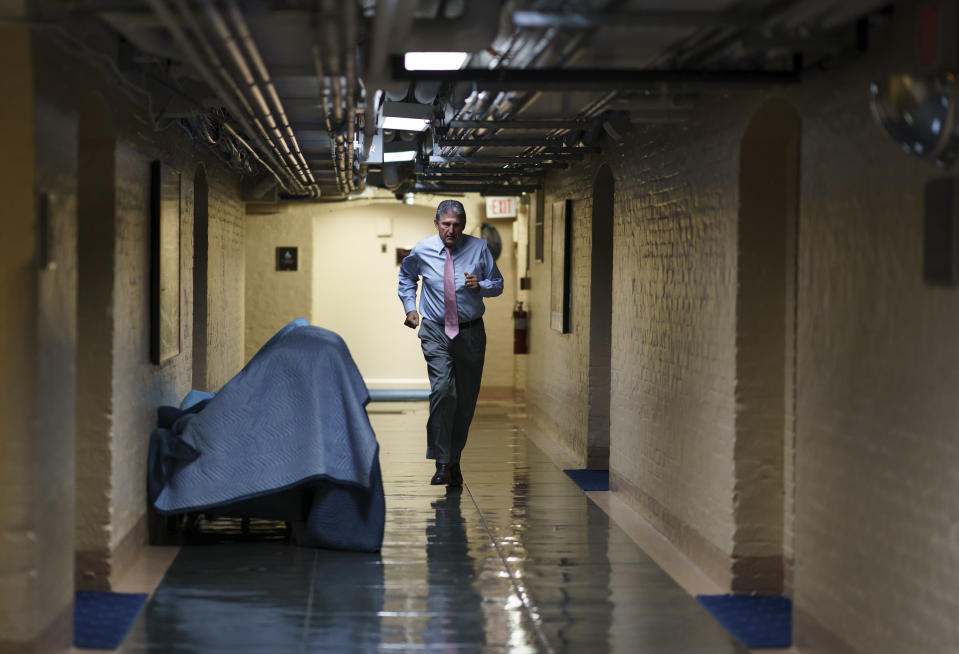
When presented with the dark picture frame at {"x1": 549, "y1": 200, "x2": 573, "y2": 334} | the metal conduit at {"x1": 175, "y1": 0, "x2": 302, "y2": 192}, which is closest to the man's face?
the metal conduit at {"x1": 175, "y1": 0, "x2": 302, "y2": 192}

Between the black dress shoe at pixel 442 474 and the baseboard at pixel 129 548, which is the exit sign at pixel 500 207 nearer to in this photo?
the black dress shoe at pixel 442 474

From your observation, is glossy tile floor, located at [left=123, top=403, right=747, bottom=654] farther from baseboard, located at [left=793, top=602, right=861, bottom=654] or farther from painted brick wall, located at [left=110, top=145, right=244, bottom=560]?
painted brick wall, located at [left=110, top=145, right=244, bottom=560]

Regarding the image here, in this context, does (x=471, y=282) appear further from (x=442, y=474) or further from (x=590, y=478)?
(x=590, y=478)

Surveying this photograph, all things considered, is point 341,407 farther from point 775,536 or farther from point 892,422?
point 892,422

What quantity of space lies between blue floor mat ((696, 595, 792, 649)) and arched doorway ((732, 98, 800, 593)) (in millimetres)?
109

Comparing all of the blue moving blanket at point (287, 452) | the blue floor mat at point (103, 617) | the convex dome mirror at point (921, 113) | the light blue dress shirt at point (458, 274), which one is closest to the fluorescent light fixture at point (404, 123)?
the light blue dress shirt at point (458, 274)

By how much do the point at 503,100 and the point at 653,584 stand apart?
7.06 feet

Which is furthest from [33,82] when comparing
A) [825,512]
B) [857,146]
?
[825,512]

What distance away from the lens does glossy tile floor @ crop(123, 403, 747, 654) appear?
4137 mm

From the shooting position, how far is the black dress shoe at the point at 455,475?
7.17 meters

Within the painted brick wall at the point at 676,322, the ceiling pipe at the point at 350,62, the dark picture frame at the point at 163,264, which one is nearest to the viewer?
the ceiling pipe at the point at 350,62

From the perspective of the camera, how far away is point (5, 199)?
11.6 feet

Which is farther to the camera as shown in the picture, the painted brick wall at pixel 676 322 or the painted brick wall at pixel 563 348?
the painted brick wall at pixel 563 348

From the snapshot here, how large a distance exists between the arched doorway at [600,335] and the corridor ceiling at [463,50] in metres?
1.76
